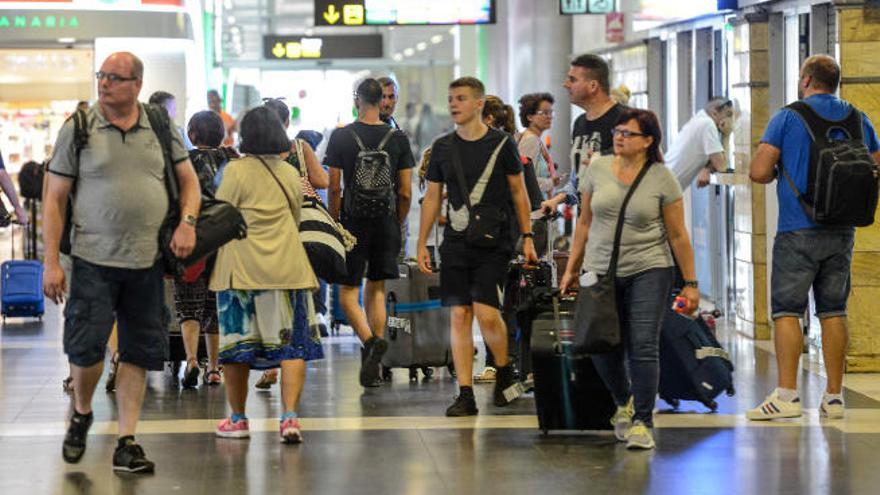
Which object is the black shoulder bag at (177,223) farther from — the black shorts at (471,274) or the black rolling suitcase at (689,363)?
the black rolling suitcase at (689,363)

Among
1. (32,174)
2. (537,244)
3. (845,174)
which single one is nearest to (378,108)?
(537,244)

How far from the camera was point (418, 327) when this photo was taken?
10.7 meters

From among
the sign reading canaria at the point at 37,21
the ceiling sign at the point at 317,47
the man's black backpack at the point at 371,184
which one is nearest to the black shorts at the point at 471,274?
the man's black backpack at the point at 371,184

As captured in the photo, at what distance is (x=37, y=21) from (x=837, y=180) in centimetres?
1549

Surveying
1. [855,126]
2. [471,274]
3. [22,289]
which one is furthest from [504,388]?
[22,289]

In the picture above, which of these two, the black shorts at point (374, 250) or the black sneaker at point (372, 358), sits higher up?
the black shorts at point (374, 250)

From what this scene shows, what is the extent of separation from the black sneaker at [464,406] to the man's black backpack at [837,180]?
1.95 meters

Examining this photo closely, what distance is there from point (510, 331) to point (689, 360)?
72.0 inches

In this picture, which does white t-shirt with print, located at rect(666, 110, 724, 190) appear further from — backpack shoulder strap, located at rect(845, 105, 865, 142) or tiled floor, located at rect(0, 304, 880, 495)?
backpack shoulder strap, located at rect(845, 105, 865, 142)

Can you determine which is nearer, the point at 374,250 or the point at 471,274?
the point at 471,274

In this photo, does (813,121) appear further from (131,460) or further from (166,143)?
(131,460)

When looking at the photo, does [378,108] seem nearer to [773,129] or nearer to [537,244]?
[537,244]

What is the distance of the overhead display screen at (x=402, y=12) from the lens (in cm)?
2233

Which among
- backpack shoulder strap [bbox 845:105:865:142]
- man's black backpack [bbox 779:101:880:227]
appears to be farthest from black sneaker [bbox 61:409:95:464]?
backpack shoulder strap [bbox 845:105:865:142]
